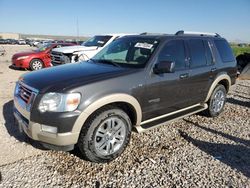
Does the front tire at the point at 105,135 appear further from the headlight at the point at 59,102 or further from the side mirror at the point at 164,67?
the side mirror at the point at 164,67

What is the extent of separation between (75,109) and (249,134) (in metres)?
3.69

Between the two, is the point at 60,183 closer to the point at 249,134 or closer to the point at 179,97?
the point at 179,97

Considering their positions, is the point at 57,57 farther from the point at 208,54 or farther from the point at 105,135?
the point at 105,135

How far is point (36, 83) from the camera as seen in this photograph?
335cm

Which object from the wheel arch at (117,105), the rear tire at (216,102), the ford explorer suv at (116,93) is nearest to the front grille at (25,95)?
the ford explorer suv at (116,93)

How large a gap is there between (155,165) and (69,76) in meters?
1.81

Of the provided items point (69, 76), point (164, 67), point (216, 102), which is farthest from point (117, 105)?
point (216, 102)

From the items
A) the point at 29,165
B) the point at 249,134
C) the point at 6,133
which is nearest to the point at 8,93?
Answer: the point at 6,133

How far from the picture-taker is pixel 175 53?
436 centimetres

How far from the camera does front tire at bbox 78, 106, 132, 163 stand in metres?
3.30

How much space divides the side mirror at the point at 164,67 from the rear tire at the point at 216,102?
81.8 inches

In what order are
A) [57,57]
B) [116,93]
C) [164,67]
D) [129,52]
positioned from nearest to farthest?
[116,93] < [164,67] < [129,52] < [57,57]

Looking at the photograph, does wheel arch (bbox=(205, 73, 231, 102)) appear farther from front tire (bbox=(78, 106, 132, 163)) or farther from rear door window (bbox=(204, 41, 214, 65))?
front tire (bbox=(78, 106, 132, 163))

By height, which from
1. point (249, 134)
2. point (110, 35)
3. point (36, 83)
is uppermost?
point (110, 35)
